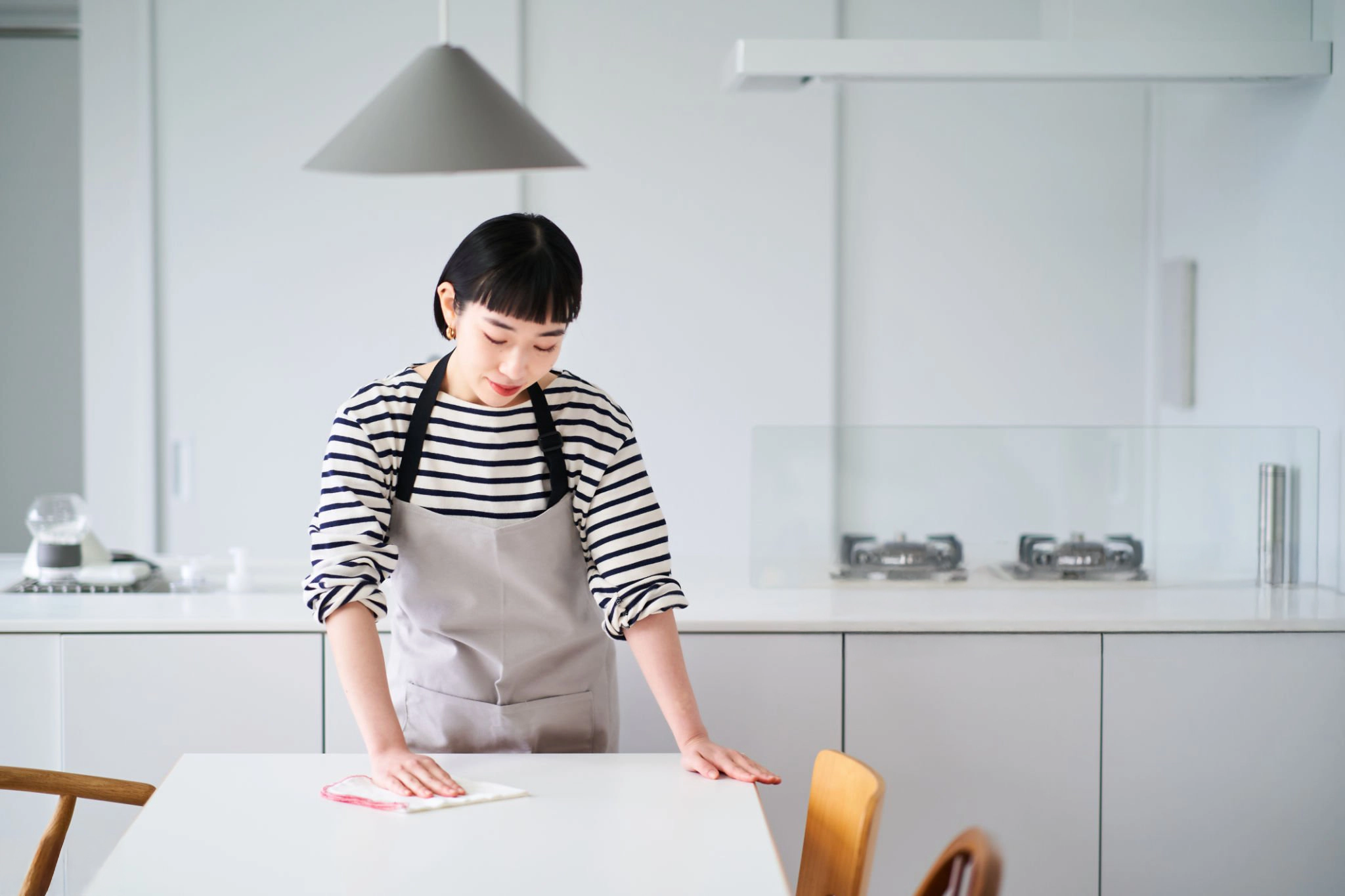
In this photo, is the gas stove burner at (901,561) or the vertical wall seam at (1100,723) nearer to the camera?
the vertical wall seam at (1100,723)

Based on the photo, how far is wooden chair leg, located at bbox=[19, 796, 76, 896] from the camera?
1.30 meters

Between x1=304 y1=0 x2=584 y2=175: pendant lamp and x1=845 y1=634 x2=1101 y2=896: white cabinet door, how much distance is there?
2.79 feet

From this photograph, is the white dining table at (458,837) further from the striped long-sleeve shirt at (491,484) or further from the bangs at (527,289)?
the bangs at (527,289)

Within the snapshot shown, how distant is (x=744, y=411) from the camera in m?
3.14

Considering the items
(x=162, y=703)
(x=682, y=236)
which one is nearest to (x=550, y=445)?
(x=162, y=703)

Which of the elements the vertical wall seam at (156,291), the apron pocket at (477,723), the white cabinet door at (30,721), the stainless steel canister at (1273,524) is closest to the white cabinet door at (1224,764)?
the stainless steel canister at (1273,524)

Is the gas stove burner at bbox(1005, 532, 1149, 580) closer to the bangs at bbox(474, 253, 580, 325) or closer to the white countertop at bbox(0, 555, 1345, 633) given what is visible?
the white countertop at bbox(0, 555, 1345, 633)

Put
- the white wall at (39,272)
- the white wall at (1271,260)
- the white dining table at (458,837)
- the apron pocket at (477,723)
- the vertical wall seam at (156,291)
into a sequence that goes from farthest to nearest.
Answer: the white wall at (39,272) < the vertical wall seam at (156,291) < the white wall at (1271,260) < the apron pocket at (477,723) < the white dining table at (458,837)

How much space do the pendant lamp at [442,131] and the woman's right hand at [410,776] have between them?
0.71 m

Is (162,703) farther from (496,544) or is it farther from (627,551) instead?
(627,551)

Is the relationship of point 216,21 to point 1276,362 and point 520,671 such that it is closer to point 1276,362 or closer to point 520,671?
point 520,671

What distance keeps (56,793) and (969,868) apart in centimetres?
100

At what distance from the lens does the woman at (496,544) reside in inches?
50.2


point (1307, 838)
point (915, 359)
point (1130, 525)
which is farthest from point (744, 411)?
point (1307, 838)
